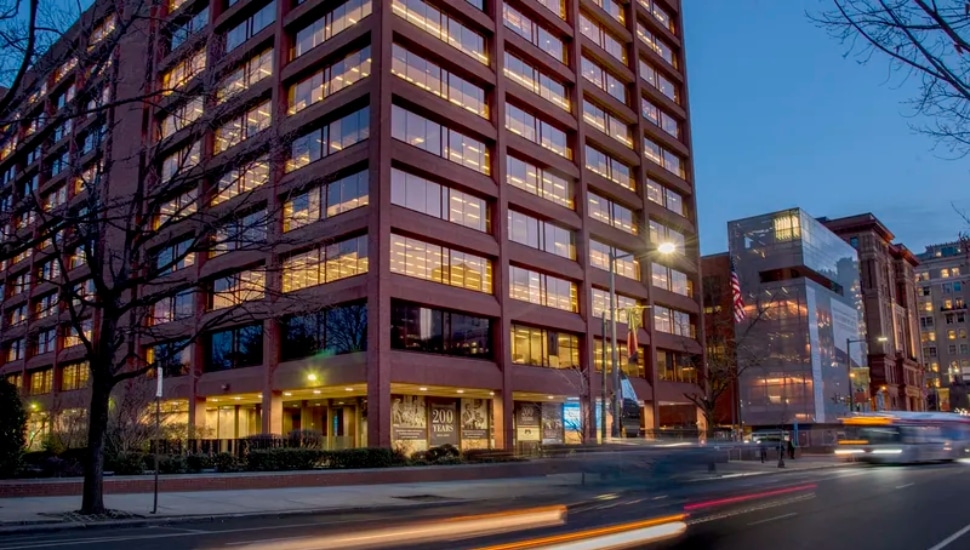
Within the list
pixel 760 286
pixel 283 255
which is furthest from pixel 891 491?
pixel 760 286

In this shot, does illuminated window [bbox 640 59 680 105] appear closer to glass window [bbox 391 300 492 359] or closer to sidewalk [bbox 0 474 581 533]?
glass window [bbox 391 300 492 359]

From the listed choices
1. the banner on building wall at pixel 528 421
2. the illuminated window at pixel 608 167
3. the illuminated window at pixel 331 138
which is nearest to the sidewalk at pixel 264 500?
the illuminated window at pixel 331 138

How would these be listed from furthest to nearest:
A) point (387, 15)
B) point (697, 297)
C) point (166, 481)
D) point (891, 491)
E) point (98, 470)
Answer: point (697, 297) → point (387, 15) → point (166, 481) → point (891, 491) → point (98, 470)

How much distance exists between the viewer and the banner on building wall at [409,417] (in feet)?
138

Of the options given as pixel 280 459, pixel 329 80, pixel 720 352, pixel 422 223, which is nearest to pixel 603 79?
pixel 329 80

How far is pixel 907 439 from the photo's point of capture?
1647 inches

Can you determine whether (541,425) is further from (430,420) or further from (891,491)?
(891,491)

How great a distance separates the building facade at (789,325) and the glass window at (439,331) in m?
38.8

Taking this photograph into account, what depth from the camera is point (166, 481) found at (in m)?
24.8

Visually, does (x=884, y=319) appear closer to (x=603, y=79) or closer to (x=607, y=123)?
(x=607, y=123)

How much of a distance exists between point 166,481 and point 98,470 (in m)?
6.56

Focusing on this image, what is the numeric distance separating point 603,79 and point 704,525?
48124 mm

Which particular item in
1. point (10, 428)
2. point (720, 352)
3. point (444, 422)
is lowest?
point (444, 422)

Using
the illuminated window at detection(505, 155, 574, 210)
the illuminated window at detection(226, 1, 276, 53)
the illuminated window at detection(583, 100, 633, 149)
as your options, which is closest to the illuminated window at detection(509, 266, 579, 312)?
the illuminated window at detection(505, 155, 574, 210)
